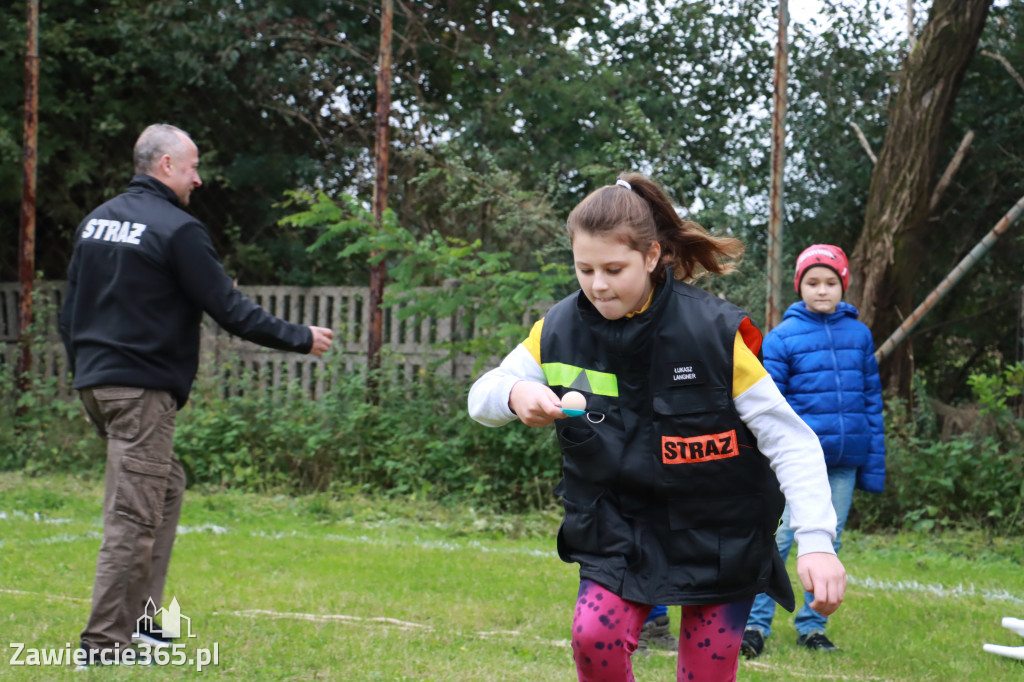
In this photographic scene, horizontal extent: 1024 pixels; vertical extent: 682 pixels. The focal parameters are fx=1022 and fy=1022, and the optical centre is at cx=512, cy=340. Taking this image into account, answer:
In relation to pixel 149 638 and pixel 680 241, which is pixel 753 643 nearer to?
pixel 680 241

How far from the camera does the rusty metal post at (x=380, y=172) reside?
34.5ft

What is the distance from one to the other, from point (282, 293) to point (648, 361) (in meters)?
10.0

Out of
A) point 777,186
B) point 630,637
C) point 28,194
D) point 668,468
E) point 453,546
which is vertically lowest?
point 453,546

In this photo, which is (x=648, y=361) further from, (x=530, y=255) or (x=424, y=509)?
(x=530, y=255)

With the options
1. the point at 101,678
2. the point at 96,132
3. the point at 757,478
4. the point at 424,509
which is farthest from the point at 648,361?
the point at 96,132

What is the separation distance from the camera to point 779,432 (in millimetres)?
2611

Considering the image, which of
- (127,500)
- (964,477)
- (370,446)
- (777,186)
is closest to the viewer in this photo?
(127,500)

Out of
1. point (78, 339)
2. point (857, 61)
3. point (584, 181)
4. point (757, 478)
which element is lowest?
point (757, 478)

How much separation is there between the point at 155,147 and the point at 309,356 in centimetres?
782

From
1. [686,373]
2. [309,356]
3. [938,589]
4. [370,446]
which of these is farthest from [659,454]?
[309,356]

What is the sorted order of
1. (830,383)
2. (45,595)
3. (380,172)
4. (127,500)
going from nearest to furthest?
(127,500), (830,383), (45,595), (380,172)

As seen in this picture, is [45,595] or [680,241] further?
[45,595]

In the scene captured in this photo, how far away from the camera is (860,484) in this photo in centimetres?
502

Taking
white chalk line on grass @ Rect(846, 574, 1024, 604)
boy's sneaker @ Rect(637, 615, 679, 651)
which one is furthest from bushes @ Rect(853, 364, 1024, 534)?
boy's sneaker @ Rect(637, 615, 679, 651)
